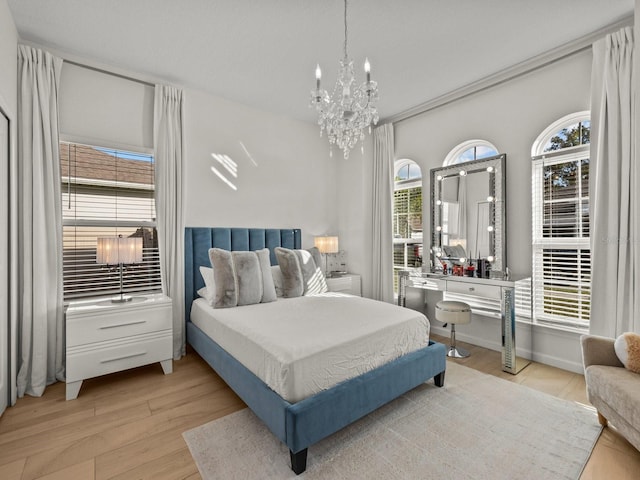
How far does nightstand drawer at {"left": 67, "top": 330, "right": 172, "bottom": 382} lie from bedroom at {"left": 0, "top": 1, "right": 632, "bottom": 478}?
1.34m

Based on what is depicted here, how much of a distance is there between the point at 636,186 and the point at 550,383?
170 cm

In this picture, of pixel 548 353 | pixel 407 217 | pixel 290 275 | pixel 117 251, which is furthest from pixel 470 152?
pixel 117 251

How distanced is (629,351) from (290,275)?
2.62 metres

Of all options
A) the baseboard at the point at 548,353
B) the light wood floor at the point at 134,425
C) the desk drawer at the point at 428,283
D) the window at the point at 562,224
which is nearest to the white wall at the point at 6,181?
the light wood floor at the point at 134,425

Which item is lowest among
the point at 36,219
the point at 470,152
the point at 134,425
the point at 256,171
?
the point at 134,425

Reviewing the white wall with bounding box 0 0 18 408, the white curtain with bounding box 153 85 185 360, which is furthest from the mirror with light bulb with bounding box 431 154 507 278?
the white wall with bounding box 0 0 18 408

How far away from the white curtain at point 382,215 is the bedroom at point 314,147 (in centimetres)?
14

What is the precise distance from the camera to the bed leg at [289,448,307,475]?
1595 mm

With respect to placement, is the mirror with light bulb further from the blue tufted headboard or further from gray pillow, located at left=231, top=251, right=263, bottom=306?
gray pillow, located at left=231, top=251, right=263, bottom=306

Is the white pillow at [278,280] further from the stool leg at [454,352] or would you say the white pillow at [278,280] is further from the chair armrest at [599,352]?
the chair armrest at [599,352]

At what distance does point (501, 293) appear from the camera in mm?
2818

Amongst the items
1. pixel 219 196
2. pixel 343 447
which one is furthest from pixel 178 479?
pixel 219 196

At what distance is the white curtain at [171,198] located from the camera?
10.3ft

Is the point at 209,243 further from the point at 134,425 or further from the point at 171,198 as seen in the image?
the point at 134,425
